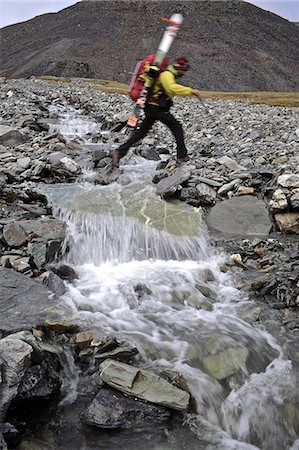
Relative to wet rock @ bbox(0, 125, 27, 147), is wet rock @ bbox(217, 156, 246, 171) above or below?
above

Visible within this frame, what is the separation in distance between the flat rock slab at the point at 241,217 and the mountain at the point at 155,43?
265ft

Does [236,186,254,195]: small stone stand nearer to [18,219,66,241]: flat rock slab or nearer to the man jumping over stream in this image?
the man jumping over stream

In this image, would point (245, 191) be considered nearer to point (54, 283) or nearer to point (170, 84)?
point (170, 84)

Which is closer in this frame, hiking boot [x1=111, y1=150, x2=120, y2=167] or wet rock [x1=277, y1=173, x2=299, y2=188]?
wet rock [x1=277, y1=173, x2=299, y2=188]

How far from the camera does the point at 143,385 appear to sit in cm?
412

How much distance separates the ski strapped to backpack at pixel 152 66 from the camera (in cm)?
766

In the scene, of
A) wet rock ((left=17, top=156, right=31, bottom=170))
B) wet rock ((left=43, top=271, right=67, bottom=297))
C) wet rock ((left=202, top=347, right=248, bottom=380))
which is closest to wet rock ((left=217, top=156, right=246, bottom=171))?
wet rock ((left=17, top=156, right=31, bottom=170))

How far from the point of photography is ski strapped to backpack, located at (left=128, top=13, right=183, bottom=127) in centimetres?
766

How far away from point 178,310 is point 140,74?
4507mm

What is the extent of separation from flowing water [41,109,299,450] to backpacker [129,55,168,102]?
204 centimetres

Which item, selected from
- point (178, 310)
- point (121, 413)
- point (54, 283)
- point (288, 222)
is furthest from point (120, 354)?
point (288, 222)

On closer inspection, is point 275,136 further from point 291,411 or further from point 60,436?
point 60,436

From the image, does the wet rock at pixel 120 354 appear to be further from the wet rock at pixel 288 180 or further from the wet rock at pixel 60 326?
the wet rock at pixel 288 180

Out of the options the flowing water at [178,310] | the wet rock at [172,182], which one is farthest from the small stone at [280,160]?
the flowing water at [178,310]
